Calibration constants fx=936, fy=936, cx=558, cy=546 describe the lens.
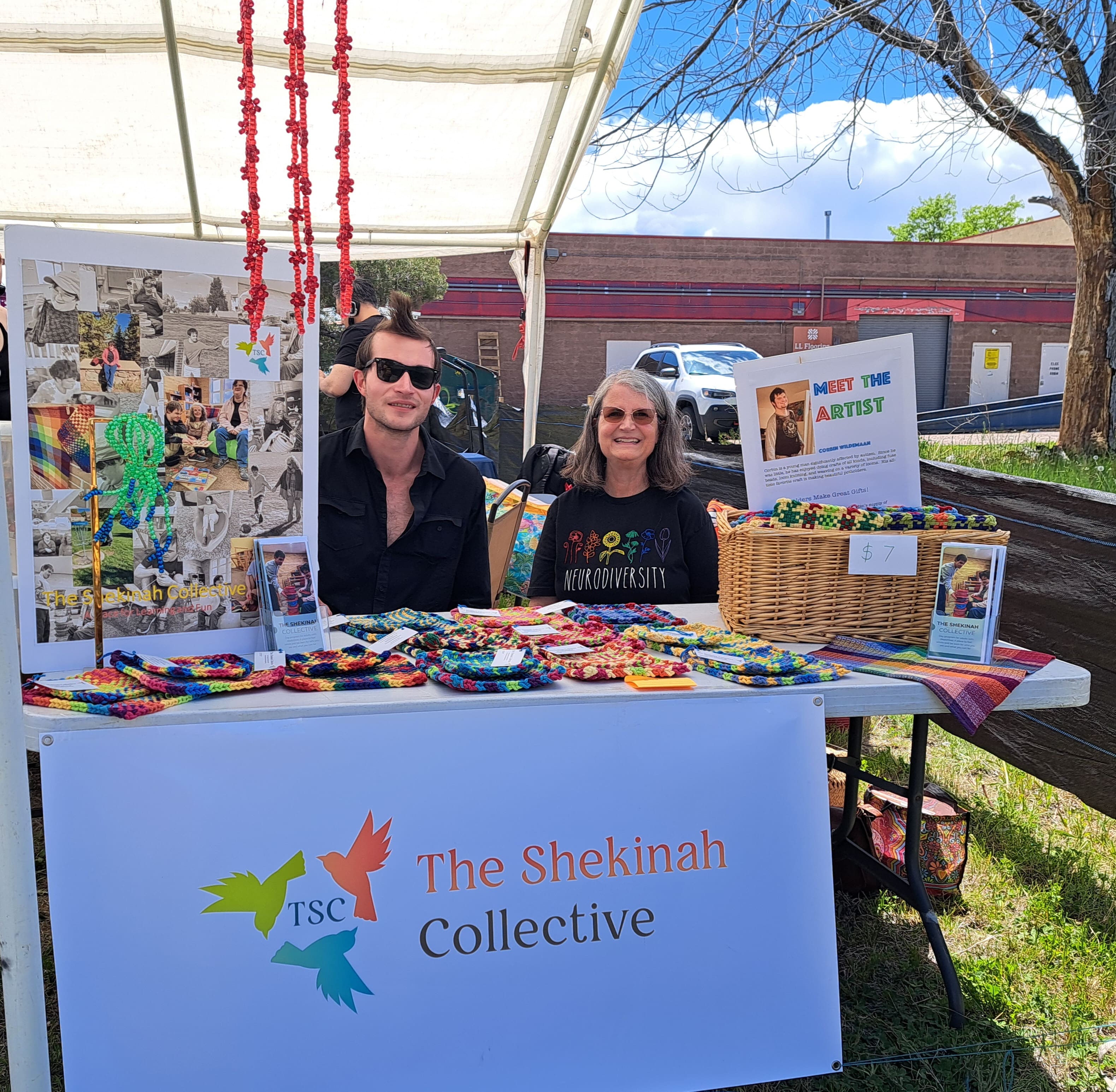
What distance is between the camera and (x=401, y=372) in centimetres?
228

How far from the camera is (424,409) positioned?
2371mm

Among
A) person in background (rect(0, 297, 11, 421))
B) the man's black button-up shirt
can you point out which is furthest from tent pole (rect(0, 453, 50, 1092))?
person in background (rect(0, 297, 11, 421))

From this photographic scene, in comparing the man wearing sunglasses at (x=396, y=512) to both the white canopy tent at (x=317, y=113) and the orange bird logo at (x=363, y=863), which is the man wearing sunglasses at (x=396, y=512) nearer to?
the orange bird logo at (x=363, y=863)

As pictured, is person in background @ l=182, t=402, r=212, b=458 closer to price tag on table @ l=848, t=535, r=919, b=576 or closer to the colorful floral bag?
price tag on table @ l=848, t=535, r=919, b=576

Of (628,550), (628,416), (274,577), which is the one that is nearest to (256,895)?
(274,577)

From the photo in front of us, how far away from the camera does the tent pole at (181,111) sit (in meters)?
3.64

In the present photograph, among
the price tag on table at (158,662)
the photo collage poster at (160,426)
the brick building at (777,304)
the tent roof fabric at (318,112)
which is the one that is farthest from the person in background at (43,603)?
the brick building at (777,304)

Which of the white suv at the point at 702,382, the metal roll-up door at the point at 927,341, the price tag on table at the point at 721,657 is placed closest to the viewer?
the price tag on table at the point at 721,657

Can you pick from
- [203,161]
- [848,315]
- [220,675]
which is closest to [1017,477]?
[220,675]

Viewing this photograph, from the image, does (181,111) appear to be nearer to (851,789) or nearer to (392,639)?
(392,639)

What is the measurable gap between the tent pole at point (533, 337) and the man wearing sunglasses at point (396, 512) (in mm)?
3181

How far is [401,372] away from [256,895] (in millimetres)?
1321

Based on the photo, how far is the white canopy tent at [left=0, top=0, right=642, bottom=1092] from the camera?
3.73m

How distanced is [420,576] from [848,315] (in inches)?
842
